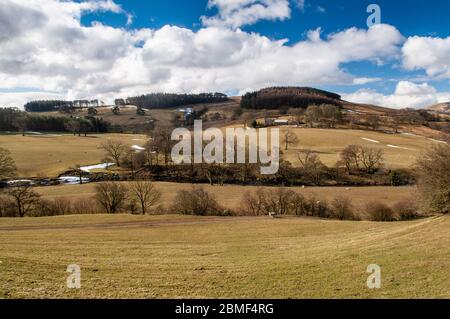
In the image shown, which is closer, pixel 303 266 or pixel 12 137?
pixel 303 266

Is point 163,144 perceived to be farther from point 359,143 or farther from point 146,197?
point 359,143

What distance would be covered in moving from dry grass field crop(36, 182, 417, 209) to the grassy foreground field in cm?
3032

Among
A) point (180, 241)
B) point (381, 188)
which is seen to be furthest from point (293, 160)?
point (180, 241)

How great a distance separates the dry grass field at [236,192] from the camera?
201 ft

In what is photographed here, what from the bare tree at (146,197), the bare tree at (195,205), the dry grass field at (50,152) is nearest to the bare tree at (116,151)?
the dry grass field at (50,152)

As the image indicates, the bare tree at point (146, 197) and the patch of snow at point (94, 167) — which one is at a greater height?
the patch of snow at point (94, 167)

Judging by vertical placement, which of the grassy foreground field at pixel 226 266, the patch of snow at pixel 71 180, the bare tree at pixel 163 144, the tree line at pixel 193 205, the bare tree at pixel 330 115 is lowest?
the tree line at pixel 193 205

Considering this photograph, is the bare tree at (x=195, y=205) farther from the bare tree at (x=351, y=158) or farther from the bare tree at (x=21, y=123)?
the bare tree at (x=21, y=123)

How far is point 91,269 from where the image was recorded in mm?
17828

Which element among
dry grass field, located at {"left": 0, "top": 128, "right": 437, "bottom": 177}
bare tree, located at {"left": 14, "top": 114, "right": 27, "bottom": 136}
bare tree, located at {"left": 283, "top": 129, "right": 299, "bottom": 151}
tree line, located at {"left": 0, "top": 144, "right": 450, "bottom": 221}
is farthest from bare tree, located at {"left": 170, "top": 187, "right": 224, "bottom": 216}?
bare tree, located at {"left": 14, "top": 114, "right": 27, "bottom": 136}

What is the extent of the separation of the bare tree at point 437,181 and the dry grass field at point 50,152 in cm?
8339

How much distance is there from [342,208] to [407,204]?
10924 mm

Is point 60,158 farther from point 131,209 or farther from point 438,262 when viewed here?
point 438,262
